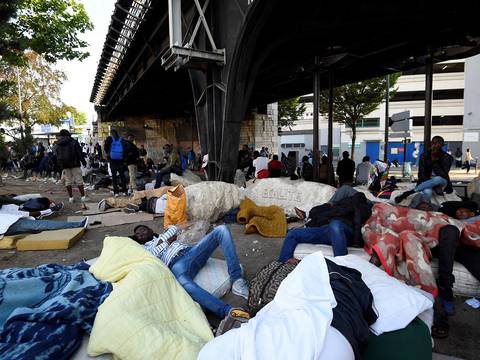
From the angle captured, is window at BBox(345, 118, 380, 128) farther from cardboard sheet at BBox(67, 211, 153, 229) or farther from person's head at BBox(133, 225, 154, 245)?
person's head at BBox(133, 225, 154, 245)

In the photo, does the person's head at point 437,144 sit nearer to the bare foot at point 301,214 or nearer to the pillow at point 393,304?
the bare foot at point 301,214

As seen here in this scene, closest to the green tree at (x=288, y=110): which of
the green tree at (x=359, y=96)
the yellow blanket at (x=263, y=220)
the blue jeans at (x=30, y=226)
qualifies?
the green tree at (x=359, y=96)

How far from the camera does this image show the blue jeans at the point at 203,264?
2766mm

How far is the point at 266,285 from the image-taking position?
246cm

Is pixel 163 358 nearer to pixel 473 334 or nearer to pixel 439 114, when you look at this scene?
pixel 473 334

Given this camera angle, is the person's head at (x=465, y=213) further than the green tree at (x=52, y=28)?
No

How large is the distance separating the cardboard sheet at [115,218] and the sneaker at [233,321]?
4.60 metres

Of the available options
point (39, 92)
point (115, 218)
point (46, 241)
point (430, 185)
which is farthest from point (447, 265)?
point (39, 92)

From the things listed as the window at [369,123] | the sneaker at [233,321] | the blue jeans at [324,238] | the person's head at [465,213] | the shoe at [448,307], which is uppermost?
the window at [369,123]

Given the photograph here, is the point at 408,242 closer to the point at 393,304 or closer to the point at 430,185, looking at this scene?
the point at 393,304

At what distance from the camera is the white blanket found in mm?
1406

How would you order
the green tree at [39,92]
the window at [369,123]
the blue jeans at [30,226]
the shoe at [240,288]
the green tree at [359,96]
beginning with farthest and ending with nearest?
the window at [369,123], the green tree at [39,92], the green tree at [359,96], the blue jeans at [30,226], the shoe at [240,288]

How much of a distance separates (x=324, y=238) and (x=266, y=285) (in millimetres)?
1651

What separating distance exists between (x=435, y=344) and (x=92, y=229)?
5.54 meters
